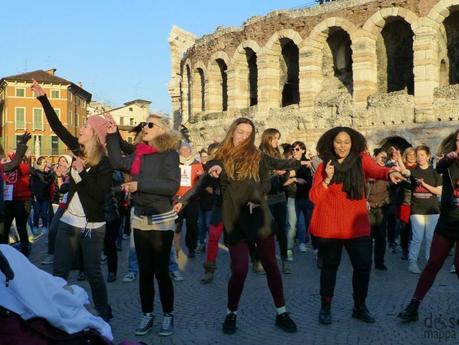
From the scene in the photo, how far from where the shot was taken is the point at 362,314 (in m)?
5.21

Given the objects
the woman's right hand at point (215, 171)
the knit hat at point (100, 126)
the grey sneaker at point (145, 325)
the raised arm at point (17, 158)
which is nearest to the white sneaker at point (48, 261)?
the raised arm at point (17, 158)

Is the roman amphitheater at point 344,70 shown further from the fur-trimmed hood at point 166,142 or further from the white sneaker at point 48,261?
the fur-trimmed hood at point 166,142

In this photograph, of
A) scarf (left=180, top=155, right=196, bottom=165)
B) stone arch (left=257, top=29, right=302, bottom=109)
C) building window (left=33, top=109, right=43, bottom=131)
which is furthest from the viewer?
building window (left=33, top=109, right=43, bottom=131)

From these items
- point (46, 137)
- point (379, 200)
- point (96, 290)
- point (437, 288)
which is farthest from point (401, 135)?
point (46, 137)

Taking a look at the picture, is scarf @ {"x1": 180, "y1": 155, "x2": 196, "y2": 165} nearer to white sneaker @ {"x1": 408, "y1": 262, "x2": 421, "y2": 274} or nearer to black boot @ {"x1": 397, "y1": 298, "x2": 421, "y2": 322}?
white sneaker @ {"x1": 408, "y1": 262, "x2": 421, "y2": 274}

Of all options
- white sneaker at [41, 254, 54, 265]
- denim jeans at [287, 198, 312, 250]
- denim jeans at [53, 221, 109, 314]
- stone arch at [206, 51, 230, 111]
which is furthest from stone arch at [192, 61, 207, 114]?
denim jeans at [53, 221, 109, 314]

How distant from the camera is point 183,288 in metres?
6.88

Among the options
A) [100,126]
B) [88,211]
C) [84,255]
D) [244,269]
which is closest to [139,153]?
[100,126]

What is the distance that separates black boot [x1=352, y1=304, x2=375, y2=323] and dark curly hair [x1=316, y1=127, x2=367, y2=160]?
1612mm

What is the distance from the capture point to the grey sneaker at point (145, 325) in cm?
487

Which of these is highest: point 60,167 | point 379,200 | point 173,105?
point 173,105

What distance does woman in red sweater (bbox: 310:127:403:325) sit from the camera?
16.7 feet

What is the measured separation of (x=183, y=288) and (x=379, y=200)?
365 centimetres

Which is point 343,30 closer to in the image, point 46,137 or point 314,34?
point 314,34
